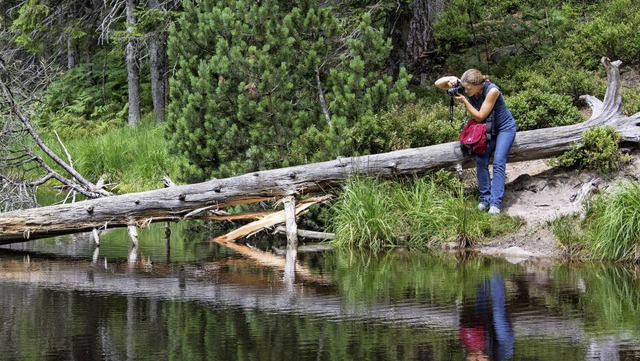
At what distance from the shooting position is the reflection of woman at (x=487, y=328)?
590cm

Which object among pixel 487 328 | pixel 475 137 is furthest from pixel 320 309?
pixel 475 137

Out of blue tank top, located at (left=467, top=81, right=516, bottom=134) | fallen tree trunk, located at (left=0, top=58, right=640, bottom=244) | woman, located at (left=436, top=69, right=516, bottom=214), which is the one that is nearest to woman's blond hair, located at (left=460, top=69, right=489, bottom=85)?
woman, located at (left=436, top=69, right=516, bottom=214)

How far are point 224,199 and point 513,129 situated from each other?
4.08 metres

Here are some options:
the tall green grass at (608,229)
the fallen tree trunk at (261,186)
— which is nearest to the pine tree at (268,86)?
the fallen tree trunk at (261,186)

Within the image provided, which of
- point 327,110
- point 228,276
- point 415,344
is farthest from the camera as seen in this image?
point 327,110

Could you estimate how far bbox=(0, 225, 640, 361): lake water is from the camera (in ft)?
20.0

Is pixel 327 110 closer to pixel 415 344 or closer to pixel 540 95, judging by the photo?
pixel 540 95

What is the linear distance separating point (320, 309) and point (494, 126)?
17.3 feet

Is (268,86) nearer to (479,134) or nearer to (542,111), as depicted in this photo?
(479,134)

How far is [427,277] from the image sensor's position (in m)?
9.46

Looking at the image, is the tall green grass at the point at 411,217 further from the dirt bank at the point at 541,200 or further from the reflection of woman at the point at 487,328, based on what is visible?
the reflection of woman at the point at 487,328

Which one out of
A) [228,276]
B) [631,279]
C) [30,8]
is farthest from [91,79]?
[631,279]

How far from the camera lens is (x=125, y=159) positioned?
2245 centimetres

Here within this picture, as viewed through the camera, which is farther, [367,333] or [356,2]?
[356,2]
